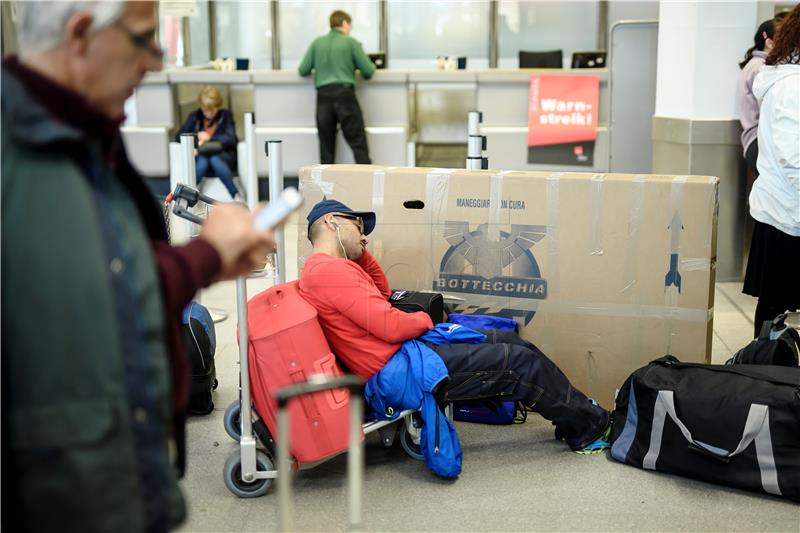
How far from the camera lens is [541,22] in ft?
41.9

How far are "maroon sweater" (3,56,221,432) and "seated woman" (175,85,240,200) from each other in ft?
22.9

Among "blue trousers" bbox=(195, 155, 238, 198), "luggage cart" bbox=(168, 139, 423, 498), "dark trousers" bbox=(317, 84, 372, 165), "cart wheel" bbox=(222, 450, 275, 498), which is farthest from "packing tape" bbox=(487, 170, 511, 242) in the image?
"blue trousers" bbox=(195, 155, 238, 198)

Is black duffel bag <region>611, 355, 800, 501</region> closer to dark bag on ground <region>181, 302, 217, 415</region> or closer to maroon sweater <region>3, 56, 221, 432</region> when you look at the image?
dark bag on ground <region>181, 302, 217, 415</region>

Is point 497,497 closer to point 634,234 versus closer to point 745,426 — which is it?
point 745,426

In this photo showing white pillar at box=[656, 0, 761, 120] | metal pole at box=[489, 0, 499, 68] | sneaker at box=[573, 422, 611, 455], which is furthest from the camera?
metal pole at box=[489, 0, 499, 68]

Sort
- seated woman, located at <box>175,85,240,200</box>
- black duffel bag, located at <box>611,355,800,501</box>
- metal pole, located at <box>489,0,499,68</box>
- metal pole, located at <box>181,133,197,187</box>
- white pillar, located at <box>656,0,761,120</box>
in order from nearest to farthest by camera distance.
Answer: black duffel bag, located at <box>611,355,800,501</box>
metal pole, located at <box>181,133,197,187</box>
white pillar, located at <box>656,0,761,120</box>
seated woman, located at <box>175,85,240,200</box>
metal pole, located at <box>489,0,499,68</box>

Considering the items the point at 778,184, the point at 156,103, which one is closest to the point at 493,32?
the point at 156,103

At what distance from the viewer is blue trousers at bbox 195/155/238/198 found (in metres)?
8.30

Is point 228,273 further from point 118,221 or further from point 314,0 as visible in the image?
point 314,0

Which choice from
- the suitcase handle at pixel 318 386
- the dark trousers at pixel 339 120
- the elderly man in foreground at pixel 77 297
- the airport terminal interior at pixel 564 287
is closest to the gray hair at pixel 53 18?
the elderly man in foreground at pixel 77 297

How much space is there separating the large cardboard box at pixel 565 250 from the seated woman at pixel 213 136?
465 centimetres

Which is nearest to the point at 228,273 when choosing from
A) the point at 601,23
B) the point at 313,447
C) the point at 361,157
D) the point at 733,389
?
the point at 313,447

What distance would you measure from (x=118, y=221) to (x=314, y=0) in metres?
12.4

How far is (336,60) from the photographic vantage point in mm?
8180
